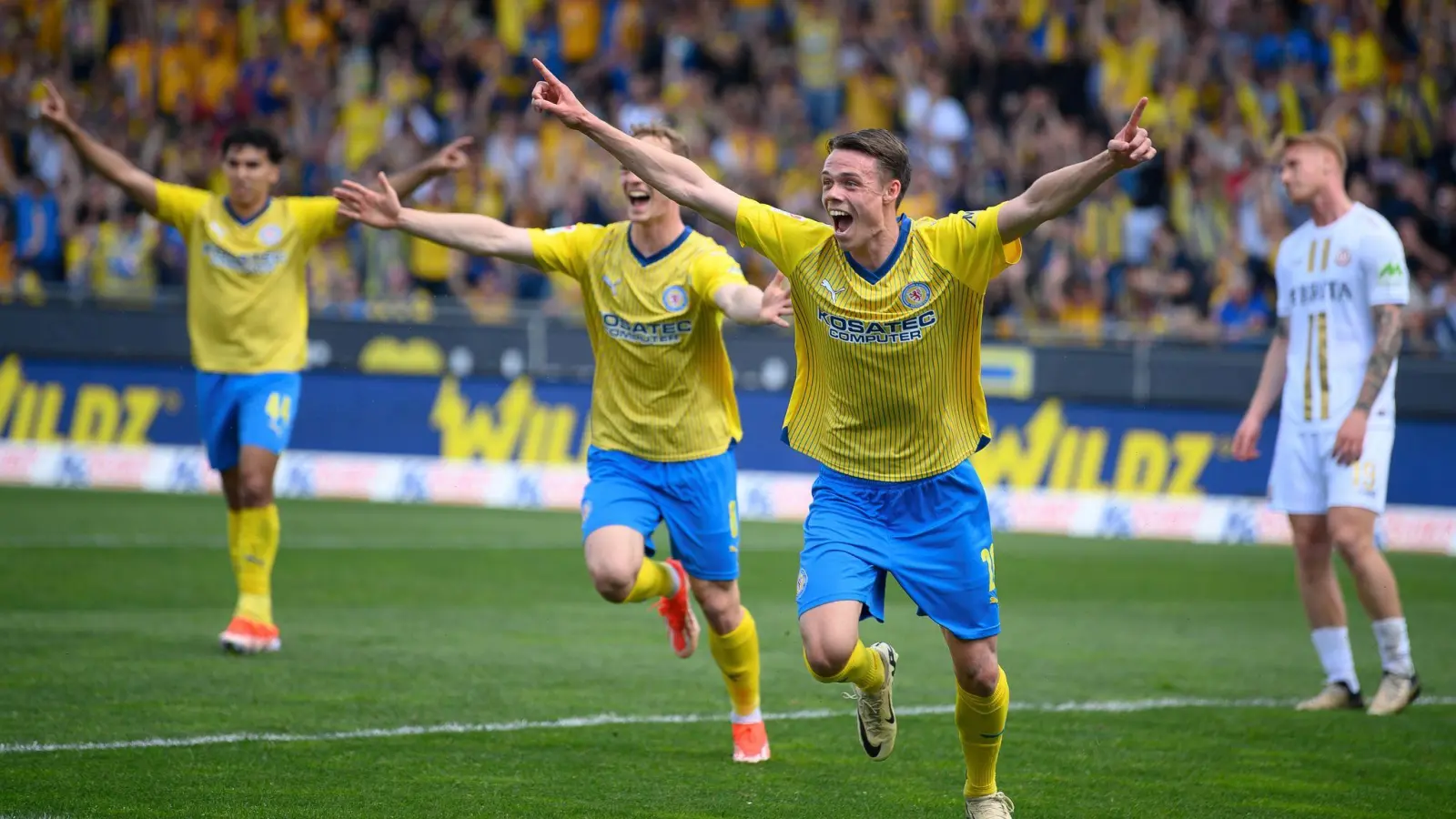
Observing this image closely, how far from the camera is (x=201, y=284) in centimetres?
1004

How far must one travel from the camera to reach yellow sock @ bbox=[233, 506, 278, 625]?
31.4ft

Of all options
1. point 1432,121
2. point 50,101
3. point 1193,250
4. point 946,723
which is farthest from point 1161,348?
point 50,101

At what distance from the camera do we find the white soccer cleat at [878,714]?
6293 millimetres

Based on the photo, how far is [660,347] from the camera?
24.8 feet

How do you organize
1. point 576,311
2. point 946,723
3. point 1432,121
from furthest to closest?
point 1432,121 → point 576,311 → point 946,723

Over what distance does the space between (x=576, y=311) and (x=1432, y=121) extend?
369 inches

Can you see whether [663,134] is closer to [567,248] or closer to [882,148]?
[567,248]

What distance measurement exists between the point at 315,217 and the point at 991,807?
569 centimetres

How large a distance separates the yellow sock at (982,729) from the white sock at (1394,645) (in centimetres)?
334

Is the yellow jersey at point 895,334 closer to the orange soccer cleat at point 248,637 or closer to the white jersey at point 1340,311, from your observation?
the white jersey at point 1340,311

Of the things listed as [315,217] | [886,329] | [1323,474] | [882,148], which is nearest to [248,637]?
[315,217]

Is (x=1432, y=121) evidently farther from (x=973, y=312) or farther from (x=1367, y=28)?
(x=973, y=312)

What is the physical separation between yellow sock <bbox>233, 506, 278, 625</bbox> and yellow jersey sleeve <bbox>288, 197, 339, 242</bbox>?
5.12 feet

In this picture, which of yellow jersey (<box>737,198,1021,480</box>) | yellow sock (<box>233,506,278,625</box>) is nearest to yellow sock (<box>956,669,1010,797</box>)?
yellow jersey (<box>737,198,1021,480</box>)
